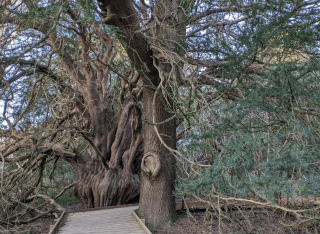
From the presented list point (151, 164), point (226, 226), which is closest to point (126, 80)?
point (151, 164)

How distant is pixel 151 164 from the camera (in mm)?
5801

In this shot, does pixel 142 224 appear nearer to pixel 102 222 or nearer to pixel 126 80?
pixel 102 222

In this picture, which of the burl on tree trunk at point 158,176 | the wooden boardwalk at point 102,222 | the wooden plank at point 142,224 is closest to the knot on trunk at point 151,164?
the burl on tree trunk at point 158,176

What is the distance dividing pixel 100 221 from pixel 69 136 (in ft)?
8.75

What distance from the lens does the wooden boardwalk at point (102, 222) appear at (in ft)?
16.5

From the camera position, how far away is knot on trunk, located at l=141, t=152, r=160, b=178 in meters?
5.67

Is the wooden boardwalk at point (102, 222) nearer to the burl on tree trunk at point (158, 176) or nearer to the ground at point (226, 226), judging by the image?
the burl on tree trunk at point (158, 176)

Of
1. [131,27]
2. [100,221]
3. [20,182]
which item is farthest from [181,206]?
[131,27]

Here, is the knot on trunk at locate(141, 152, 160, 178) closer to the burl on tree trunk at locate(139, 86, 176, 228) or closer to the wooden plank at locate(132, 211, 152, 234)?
the burl on tree trunk at locate(139, 86, 176, 228)

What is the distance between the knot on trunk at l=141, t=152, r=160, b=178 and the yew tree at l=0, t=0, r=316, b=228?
0.07ft

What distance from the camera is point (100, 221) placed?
5715mm

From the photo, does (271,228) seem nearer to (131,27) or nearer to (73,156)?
(131,27)

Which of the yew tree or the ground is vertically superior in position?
the yew tree

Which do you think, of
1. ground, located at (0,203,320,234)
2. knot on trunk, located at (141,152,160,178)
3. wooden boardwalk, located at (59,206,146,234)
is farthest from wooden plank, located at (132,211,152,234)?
knot on trunk, located at (141,152,160,178)
